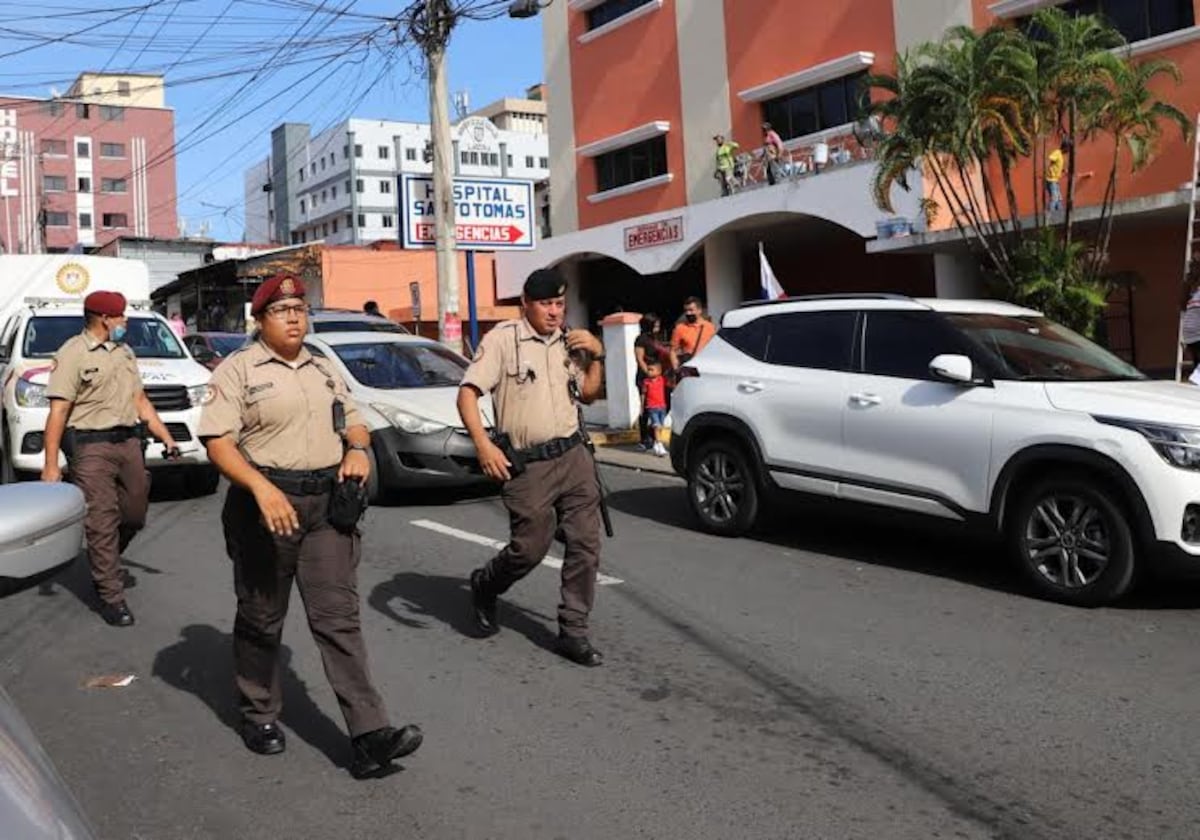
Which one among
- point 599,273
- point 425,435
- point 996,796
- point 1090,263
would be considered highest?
point 599,273

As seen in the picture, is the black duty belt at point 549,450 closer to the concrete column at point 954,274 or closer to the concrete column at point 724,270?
the concrete column at point 954,274

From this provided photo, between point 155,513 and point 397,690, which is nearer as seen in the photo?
point 397,690

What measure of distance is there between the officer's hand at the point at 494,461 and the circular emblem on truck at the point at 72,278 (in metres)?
11.5

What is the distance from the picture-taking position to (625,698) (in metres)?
4.70

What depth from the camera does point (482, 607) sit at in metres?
5.61

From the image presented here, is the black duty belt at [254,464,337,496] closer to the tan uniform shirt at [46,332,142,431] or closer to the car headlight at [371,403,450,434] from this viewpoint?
the tan uniform shirt at [46,332,142,431]

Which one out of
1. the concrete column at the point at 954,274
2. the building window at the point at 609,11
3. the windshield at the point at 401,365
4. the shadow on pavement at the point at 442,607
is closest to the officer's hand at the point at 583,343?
the shadow on pavement at the point at 442,607

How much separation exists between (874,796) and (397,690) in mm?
2144

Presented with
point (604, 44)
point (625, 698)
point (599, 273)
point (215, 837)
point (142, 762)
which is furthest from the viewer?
point (599, 273)

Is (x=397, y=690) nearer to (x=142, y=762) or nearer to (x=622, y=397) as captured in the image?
(x=142, y=762)

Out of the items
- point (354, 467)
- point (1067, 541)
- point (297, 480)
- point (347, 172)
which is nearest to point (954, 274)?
point (1067, 541)

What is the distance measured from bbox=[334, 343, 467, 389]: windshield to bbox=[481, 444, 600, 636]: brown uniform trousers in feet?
17.7

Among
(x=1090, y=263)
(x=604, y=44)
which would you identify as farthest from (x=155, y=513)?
(x=604, y=44)

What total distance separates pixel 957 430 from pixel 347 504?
398 centimetres
